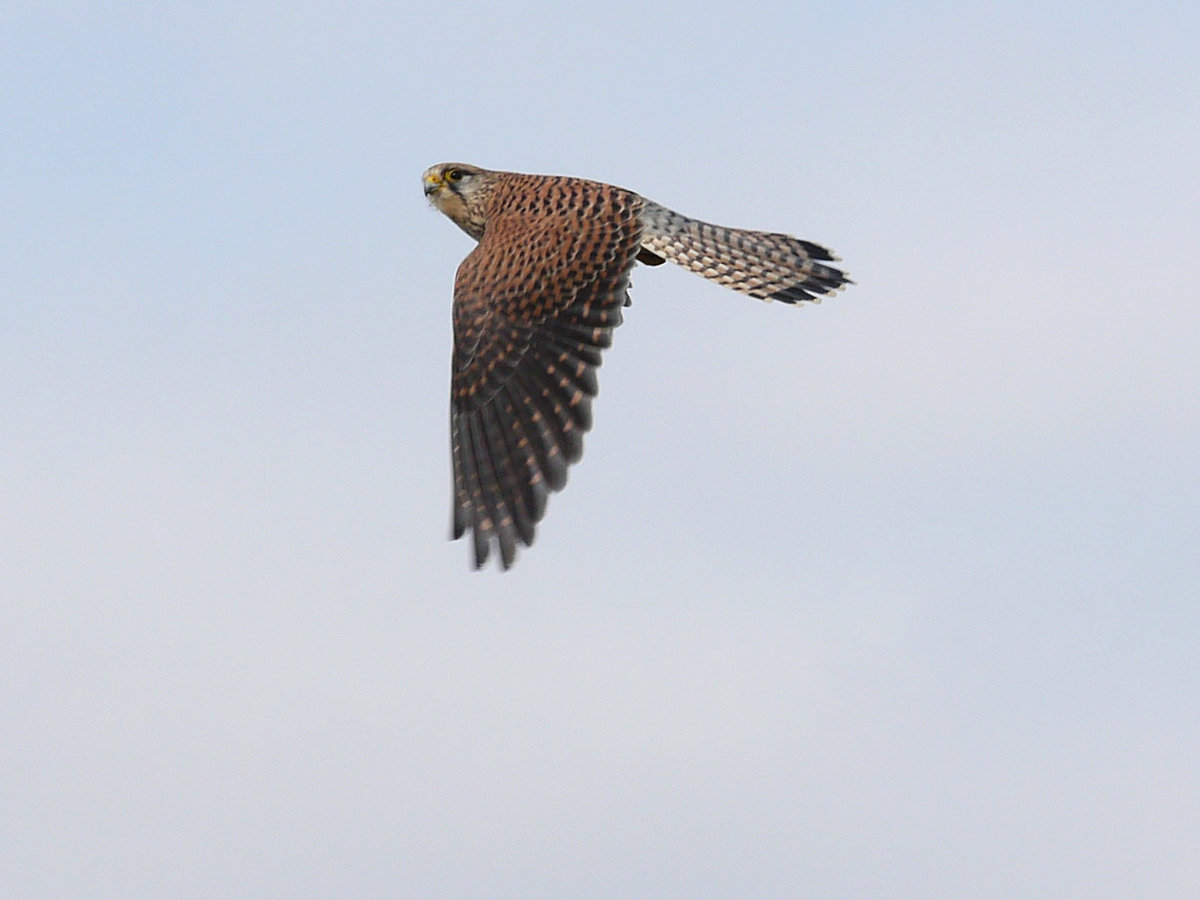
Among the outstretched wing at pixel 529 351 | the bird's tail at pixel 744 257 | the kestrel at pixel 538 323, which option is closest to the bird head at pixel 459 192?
the kestrel at pixel 538 323

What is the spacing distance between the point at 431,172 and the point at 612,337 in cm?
335

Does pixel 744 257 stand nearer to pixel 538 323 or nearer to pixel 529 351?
pixel 538 323

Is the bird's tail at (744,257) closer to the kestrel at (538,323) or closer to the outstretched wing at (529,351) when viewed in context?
the kestrel at (538,323)

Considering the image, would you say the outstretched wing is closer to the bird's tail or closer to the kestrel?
→ the kestrel

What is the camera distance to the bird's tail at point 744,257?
48.8 ft

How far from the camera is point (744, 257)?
50.3ft

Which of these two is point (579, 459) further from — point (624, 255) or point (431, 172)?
point (431, 172)

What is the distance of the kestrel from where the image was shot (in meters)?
13.3

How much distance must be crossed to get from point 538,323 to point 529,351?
0.20 metres

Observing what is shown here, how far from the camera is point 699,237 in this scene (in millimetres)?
15094

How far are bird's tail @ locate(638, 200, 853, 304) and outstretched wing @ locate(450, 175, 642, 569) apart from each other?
42 centimetres

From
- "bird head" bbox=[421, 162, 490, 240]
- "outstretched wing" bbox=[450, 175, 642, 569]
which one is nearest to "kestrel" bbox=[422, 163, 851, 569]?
"outstretched wing" bbox=[450, 175, 642, 569]

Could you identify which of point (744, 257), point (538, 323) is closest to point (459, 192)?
point (744, 257)

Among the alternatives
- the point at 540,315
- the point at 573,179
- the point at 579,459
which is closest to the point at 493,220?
the point at 573,179
